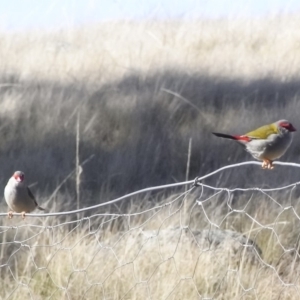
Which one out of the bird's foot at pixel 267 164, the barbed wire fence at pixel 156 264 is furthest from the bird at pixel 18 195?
the bird's foot at pixel 267 164

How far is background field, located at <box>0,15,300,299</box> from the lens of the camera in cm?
478

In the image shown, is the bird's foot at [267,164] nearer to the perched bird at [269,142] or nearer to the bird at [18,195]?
the perched bird at [269,142]

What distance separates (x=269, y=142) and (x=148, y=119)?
472cm

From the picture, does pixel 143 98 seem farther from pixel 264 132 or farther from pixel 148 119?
pixel 264 132

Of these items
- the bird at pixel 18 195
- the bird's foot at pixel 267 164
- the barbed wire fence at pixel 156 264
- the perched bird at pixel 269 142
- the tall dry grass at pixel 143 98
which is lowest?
the tall dry grass at pixel 143 98

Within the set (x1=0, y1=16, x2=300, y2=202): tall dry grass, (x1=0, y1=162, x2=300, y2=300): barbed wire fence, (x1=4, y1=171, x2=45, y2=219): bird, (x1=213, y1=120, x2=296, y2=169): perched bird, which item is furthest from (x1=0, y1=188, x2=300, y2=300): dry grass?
(x1=0, y1=16, x2=300, y2=202): tall dry grass

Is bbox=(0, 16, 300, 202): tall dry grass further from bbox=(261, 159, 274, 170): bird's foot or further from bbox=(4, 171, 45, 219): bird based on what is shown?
bbox=(261, 159, 274, 170): bird's foot

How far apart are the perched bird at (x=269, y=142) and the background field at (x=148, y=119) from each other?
548 mm

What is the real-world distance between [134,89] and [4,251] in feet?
14.8

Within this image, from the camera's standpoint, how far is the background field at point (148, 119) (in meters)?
4.78

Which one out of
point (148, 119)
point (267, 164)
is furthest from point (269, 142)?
point (148, 119)

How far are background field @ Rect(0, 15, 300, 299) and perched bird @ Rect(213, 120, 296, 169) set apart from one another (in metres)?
0.55

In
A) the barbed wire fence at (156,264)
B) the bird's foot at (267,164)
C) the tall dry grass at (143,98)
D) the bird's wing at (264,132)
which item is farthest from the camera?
the tall dry grass at (143,98)

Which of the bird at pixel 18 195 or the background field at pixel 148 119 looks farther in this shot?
the background field at pixel 148 119
